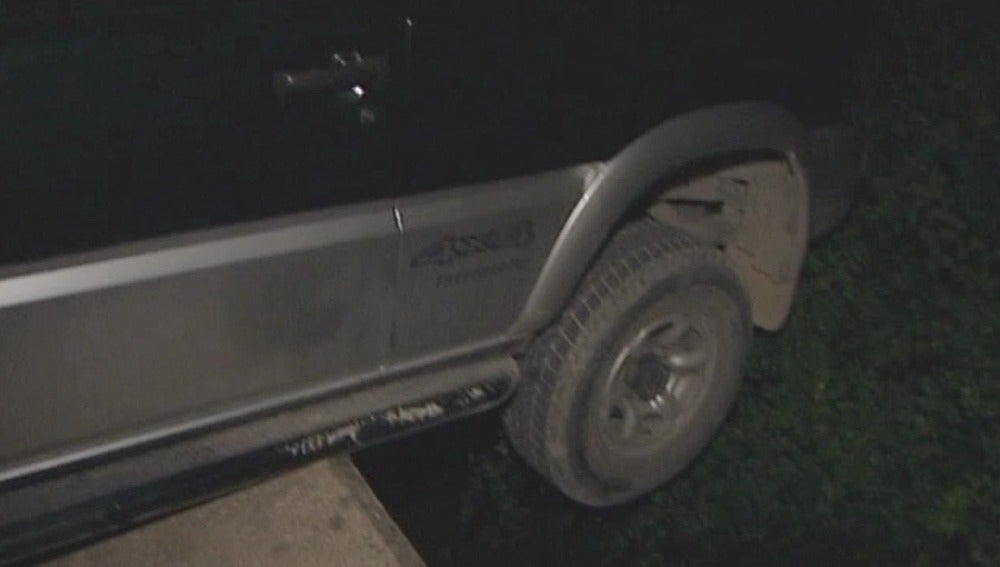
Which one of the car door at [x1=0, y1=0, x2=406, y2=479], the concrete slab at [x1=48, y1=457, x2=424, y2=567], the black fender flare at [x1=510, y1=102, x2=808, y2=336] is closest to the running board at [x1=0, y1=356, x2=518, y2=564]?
the car door at [x1=0, y1=0, x2=406, y2=479]

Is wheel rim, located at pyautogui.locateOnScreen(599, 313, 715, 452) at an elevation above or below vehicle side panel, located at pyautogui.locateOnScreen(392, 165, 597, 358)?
below

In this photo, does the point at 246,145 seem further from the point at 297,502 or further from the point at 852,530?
the point at 852,530

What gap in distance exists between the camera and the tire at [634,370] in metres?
3.46

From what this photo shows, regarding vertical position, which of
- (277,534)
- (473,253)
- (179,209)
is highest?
(179,209)

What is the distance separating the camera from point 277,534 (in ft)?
11.2

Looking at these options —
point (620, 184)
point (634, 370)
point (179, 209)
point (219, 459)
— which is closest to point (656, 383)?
point (634, 370)

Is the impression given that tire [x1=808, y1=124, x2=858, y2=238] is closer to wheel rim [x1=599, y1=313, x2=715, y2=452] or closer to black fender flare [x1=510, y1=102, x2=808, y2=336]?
black fender flare [x1=510, y1=102, x2=808, y2=336]

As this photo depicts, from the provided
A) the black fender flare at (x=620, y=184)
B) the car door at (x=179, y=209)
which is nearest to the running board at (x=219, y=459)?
the car door at (x=179, y=209)

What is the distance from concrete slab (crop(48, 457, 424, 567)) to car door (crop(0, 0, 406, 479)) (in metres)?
0.62

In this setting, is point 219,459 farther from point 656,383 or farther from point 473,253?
point 656,383

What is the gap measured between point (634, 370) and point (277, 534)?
3.49 feet

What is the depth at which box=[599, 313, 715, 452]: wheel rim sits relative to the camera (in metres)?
3.61

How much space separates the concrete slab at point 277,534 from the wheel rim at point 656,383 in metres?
0.69

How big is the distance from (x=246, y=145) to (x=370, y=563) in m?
1.24
